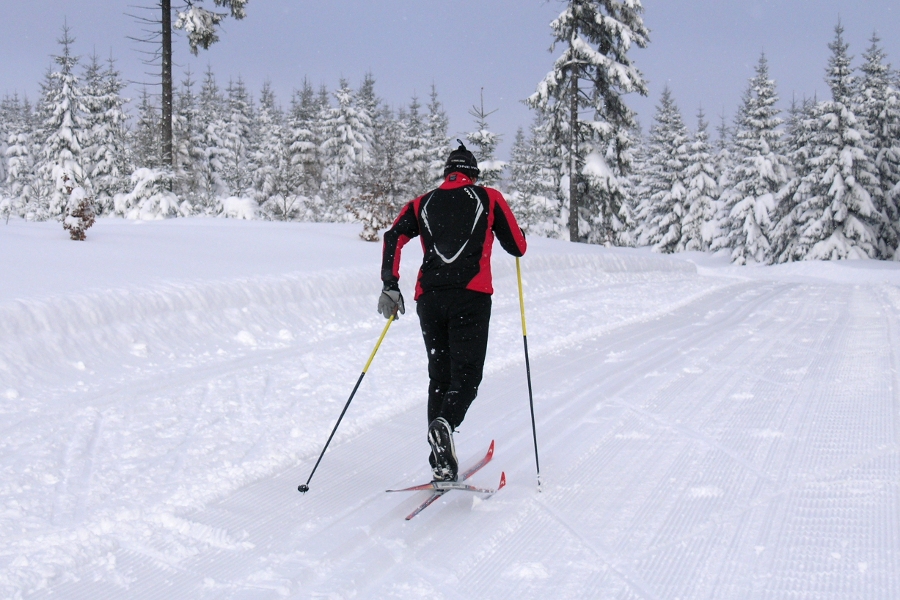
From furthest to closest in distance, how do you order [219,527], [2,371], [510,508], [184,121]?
[184,121] < [2,371] < [510,508] < [219,527]

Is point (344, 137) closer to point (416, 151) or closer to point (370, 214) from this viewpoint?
point (416, 151)

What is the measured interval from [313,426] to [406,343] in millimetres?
3234

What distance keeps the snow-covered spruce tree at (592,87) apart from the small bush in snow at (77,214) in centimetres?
1723

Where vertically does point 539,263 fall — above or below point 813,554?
above

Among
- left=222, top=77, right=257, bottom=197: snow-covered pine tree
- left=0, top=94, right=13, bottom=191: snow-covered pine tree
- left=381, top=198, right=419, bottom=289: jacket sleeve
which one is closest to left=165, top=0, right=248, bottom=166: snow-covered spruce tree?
left=381, top=198, right=419, bottom=289: jacket sleeve

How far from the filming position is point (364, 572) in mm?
3137

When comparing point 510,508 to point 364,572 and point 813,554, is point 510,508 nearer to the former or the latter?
point 364,572

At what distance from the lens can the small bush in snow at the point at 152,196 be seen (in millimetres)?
18309

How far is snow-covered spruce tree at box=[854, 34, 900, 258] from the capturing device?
1264 inches

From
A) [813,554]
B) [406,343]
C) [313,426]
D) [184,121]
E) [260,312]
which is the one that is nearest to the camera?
[813,554]

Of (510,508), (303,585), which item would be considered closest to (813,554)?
(510,508)

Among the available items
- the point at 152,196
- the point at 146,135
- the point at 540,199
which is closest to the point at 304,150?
the point at 146,135

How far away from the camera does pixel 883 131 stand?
32.6m

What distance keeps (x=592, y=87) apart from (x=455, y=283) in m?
22.9
